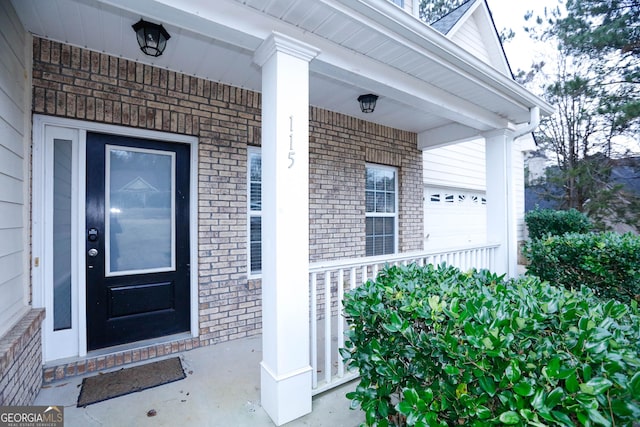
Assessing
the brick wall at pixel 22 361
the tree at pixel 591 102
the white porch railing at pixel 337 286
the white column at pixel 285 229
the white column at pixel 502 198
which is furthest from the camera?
the tree at pixel 591 102

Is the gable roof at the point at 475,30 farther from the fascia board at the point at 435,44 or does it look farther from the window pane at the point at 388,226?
the window pane at the point at 388,226

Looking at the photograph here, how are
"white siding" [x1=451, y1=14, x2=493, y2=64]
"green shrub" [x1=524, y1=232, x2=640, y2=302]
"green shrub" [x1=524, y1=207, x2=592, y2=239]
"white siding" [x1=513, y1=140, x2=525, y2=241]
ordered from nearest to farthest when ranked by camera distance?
1. "green shrub" [x1=524, y1=232, x2=640, y2=302]
2. "white siding" [x1=451, y1=14, x2=493, y2=64]
3. "green shrub" [x1=524, y1=207, x2=592, y2=239]
4. "white siding" [x1=513, y1=140, x2=525, y2=241]

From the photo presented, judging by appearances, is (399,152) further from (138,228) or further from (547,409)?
(547,409)

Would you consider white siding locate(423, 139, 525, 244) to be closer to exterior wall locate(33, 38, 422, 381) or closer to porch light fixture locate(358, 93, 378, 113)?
exterior wall locate(33, 38, 422, 381)

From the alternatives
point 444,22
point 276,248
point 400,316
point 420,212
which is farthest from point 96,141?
point 444,22

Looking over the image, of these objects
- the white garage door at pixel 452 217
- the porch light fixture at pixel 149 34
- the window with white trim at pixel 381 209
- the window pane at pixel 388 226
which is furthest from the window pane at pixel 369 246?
the porch light fixture at pixel 149 34

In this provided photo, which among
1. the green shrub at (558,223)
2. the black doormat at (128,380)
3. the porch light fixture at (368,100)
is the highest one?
the porch light fixture at (368,100)

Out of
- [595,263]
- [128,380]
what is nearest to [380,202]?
[595,263]

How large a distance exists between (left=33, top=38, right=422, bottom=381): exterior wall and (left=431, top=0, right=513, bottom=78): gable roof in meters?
2.57

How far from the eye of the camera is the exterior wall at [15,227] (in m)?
1.89

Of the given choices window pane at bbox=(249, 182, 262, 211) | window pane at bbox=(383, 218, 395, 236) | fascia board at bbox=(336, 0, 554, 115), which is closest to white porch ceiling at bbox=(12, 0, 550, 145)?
fascia board at bbox=(336, 0, 554, 115)

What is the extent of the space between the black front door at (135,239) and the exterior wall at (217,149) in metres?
0.21

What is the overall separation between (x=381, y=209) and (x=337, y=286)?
7.70 ft

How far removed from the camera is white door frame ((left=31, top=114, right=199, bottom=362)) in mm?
2482
